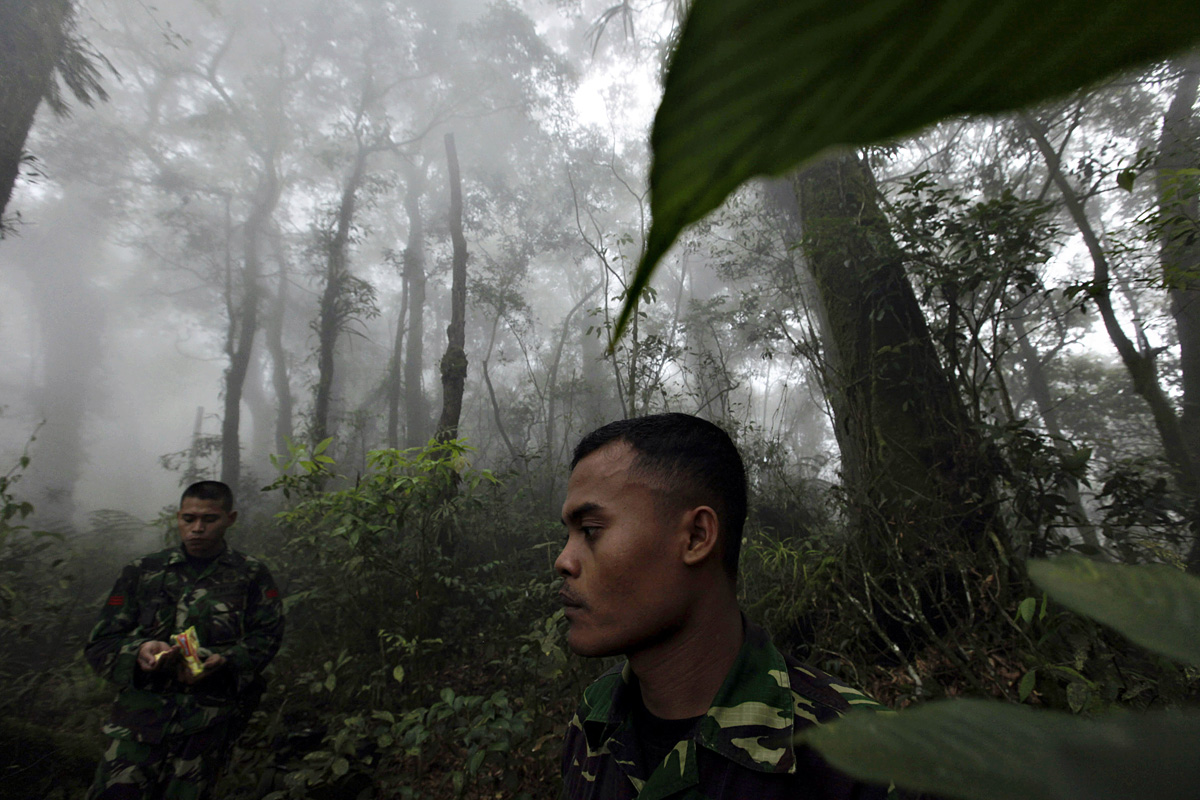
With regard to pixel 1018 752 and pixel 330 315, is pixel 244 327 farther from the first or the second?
pixel 1018 752

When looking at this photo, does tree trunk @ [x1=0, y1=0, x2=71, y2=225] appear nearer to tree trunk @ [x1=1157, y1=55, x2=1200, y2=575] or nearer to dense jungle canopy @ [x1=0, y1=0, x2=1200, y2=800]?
dense jungle canopy @ [x1=0, y1=0, x2=1200, y2=800]

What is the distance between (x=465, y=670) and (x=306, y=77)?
15795 millimetres

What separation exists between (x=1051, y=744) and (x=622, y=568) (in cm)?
108

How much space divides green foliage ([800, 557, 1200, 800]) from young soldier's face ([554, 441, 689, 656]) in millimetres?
1023

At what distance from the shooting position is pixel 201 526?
2.41 m

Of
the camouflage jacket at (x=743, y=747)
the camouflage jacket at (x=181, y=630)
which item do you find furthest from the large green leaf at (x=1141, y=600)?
the camouflage jacket at (x=181, y=630)

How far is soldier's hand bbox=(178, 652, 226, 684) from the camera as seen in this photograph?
2.03m

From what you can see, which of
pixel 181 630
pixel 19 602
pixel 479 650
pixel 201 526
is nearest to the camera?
pixel 181 630

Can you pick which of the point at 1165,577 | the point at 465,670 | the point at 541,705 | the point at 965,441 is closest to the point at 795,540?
the point at 965,441

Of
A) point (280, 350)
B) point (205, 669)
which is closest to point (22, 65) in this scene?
point (205, 669)

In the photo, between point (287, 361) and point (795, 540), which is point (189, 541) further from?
point (287, 361)

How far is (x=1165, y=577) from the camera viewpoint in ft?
0.50

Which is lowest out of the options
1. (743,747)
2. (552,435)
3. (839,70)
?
(743,747)

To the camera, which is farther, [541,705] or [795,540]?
[795,540]
